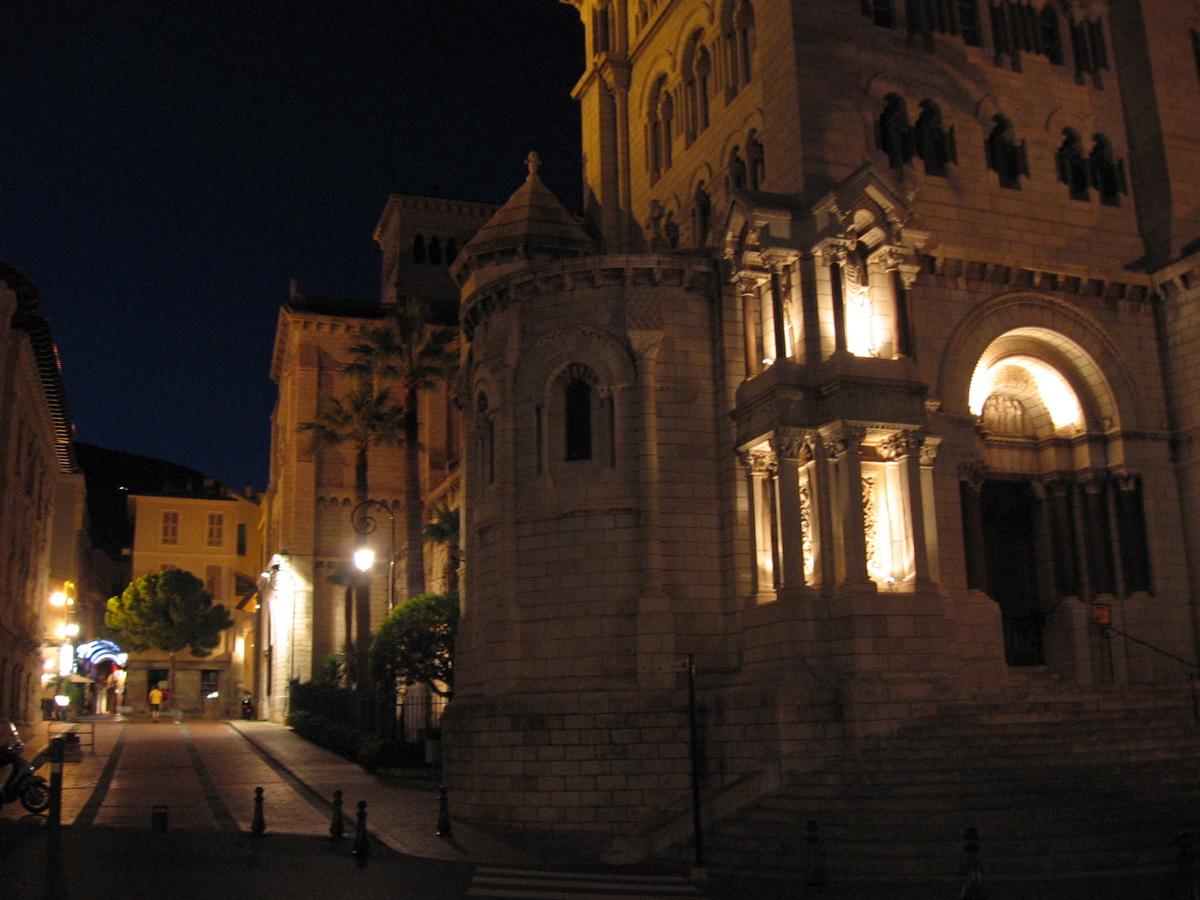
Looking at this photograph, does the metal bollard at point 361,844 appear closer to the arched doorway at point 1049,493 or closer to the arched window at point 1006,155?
the arched doorway at point 1049,493

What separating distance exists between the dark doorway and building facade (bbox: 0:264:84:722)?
25.7 meters

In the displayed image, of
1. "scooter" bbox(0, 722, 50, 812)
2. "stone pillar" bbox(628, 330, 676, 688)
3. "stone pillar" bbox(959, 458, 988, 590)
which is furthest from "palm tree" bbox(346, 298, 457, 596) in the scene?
"stone pillar" bbox(959, 458, 988, 590)

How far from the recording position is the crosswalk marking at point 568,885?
17.8 meters

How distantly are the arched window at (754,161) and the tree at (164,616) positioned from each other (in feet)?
193

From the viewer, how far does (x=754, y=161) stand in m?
31.1

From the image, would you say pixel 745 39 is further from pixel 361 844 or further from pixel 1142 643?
pixel 361 844

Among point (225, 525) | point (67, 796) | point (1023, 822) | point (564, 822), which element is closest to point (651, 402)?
point (564, 822)

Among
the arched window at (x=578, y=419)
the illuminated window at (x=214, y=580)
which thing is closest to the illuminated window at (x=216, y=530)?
the illuminated window at (x=214, y=580)

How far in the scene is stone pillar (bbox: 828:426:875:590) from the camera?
24.5 meters

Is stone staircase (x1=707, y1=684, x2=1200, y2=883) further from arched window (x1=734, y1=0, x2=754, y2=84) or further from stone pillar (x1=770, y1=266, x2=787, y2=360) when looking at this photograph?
arched window (x1=734, y1=0, x2=754, y2=84)

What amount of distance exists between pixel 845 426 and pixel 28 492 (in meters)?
32.8

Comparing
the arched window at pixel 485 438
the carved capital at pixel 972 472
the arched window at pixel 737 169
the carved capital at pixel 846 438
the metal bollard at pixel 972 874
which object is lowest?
the metal bollard at pixel 972 874

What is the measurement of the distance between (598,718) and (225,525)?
73.9m

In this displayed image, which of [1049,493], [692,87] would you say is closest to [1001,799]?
[1049,493]
